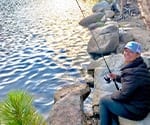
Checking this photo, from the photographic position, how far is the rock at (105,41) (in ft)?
65.3

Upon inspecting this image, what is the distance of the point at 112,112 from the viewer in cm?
786

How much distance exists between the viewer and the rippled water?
52.3 feet

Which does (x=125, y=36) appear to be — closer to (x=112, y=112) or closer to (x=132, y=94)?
(x=112, y=112)

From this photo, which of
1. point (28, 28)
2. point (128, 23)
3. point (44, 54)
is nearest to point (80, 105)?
point (44, 54)

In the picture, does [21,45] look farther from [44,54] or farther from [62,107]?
[62,107]

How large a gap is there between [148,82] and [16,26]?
23.4 meters

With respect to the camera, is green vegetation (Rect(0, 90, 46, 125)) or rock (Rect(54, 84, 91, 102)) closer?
green vegetation (Rect(0, 90, 46, 125))

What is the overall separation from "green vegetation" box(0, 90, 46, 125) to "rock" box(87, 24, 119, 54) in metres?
13.8

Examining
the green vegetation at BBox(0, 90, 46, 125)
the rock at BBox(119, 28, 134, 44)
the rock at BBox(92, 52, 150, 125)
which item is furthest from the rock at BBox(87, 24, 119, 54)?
the green vegetation at BBox(0, 90, 46, 125)

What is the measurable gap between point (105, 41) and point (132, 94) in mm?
13008

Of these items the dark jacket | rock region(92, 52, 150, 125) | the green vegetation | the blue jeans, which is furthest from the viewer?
rock region(92, 52, 150, 125)

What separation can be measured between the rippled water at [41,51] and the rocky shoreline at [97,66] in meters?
1.04

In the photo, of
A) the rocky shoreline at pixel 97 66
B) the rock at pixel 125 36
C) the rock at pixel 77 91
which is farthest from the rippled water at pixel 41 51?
the rock at pixel 125 36

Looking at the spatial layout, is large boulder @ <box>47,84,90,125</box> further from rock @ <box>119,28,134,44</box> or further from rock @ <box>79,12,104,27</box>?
rock @ <box>79,12,104,27</box>
